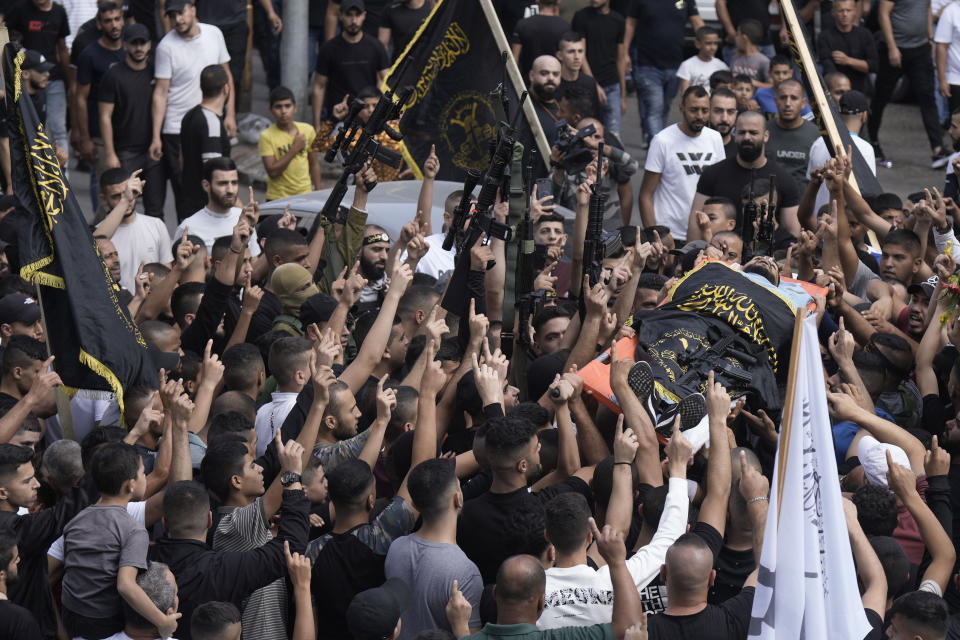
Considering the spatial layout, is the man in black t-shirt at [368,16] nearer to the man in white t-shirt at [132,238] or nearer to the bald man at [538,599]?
the man in white t-shirt at [132,238]

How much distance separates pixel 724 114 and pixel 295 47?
206 inches

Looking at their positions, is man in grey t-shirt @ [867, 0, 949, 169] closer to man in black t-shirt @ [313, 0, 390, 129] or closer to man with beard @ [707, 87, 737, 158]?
man with beard @ [707, 87, 737, 158]

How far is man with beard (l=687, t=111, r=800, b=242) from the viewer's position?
988cm

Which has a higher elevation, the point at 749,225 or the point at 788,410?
the point at 788,410

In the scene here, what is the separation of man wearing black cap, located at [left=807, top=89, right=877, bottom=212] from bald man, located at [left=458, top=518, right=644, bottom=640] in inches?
210

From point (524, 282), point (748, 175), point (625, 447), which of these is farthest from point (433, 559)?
point (748, 175)

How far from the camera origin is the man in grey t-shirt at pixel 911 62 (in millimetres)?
14969

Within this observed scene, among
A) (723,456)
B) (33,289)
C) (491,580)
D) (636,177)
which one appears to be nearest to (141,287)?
(33,289)

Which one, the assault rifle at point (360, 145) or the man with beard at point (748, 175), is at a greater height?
the assault rifle at point (360, 145)

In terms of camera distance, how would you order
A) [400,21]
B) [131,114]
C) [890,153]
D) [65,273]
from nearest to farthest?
[65,273], [131,114], [400,21], [890,153]

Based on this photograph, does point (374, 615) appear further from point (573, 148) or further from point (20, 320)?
point (573, 148)

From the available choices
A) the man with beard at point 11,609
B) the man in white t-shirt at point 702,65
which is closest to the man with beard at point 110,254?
the man with beard at point 11,609

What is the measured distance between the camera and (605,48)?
46.4 feet

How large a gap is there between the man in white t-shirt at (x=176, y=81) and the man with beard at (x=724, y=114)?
423cm
